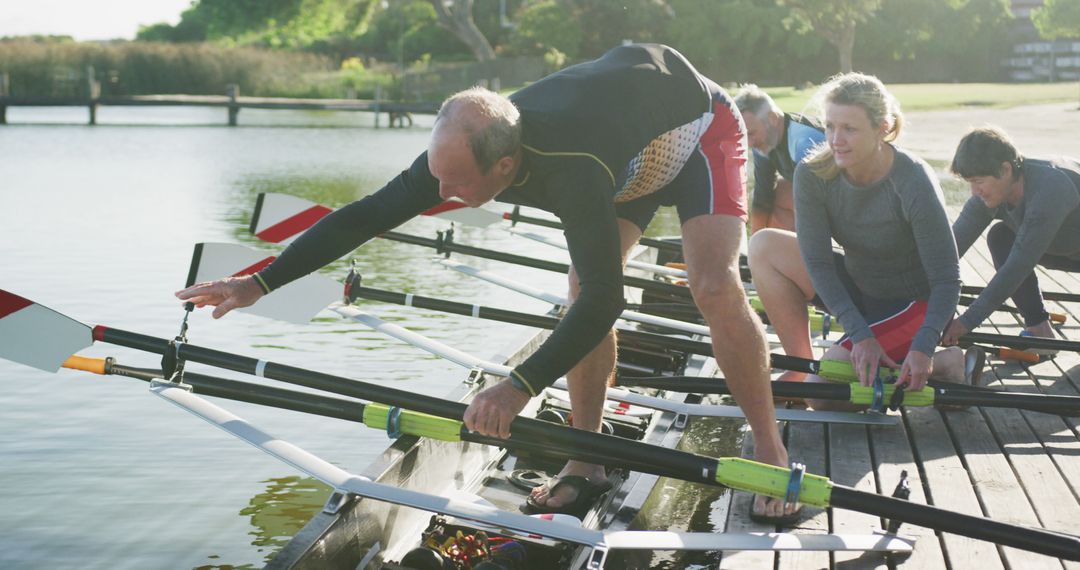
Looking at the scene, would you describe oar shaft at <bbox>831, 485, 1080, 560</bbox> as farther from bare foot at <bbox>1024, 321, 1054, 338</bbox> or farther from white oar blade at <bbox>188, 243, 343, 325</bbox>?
bare foot at <bbox>1024, 321, 1054, 338</bbox>

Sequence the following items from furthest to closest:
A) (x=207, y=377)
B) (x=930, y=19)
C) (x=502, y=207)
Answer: (x=930, y=19) → (x=502, y=207) → (x=207, y=377)

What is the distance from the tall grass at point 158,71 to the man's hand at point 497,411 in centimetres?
4087

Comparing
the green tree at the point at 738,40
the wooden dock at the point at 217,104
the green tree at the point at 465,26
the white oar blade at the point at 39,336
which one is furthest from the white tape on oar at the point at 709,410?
the green tree at the point at 465,26

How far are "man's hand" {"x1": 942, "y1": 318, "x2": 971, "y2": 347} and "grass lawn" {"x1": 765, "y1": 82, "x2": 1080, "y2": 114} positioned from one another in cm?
2925

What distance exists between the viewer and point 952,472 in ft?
12.7

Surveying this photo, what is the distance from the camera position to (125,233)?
1285 centimetres

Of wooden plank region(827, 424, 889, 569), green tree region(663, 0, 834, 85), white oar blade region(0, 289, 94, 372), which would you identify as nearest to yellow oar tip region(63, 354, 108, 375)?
white oar blade region(0, 289, 94, 372)

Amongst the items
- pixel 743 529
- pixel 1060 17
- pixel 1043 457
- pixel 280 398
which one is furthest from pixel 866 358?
pixel 1060 17

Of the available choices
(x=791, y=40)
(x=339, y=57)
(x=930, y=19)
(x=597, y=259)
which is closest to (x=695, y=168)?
(x=597, y=259)

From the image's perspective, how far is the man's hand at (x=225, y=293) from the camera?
3391mm

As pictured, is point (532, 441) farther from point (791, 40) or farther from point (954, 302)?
point (791, 40)

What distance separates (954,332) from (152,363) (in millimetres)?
5238

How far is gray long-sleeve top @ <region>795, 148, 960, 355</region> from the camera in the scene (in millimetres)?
4078

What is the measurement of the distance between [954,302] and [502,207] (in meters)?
8.42
